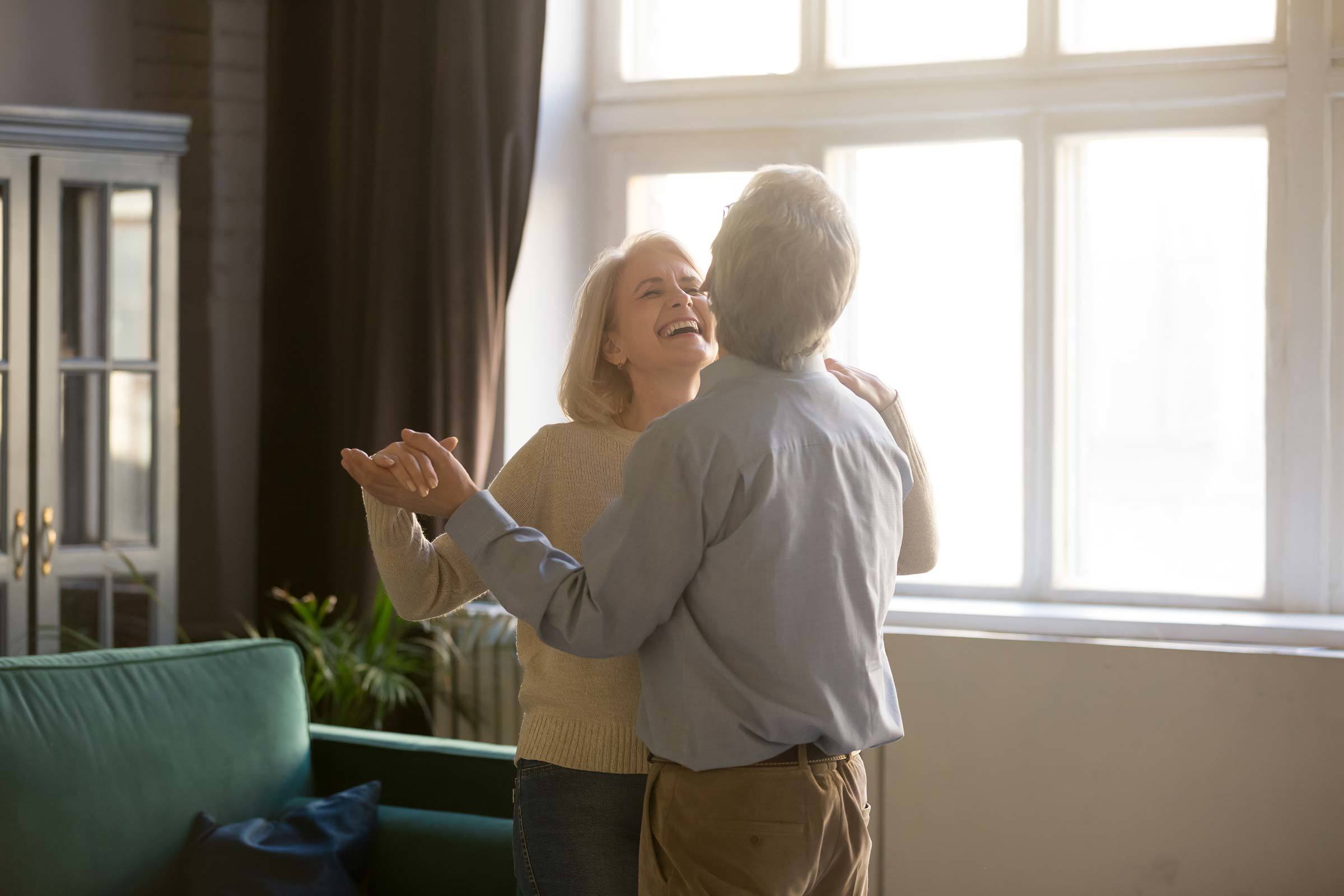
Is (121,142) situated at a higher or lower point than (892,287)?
higher

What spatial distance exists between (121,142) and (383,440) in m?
1.09

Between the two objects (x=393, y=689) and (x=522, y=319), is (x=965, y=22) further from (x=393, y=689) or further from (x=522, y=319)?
(x=393, y=689)

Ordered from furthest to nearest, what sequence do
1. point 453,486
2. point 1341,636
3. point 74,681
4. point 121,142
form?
point 121,142 < point 1341,636 < point 74,681 < point 453,486

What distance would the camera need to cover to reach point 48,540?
3.20 m

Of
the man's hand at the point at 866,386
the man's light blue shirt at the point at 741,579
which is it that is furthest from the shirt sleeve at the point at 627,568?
the man's hand at the point at 866,386

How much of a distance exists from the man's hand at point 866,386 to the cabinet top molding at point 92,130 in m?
2.51

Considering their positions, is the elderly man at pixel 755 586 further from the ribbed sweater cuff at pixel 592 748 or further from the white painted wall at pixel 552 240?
the white painted wall at pixel 552 240

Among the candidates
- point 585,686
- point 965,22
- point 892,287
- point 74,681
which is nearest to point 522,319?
point 892,287

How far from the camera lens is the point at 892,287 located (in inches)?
141

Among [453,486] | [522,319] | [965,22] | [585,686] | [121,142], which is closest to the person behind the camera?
[453,486]

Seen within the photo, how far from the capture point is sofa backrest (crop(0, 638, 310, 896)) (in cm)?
198

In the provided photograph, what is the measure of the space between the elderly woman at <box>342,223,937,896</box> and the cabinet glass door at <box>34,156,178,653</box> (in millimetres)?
2055

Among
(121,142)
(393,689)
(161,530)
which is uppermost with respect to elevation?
(121,142)

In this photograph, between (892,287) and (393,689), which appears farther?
(892,287)
